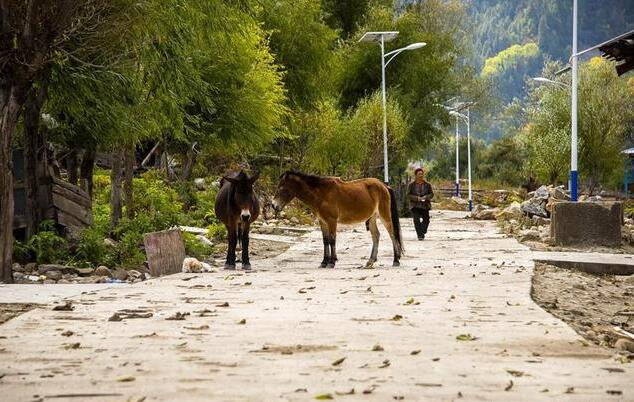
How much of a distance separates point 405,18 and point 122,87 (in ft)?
148

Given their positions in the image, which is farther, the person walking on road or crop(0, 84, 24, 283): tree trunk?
the person walking on road

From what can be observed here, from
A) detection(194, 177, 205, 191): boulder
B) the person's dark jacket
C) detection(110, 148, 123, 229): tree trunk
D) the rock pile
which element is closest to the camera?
the rock pile

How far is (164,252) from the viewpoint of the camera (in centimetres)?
1728

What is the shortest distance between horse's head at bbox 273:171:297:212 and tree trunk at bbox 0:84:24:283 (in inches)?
200

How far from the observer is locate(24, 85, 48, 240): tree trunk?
17.9 meters

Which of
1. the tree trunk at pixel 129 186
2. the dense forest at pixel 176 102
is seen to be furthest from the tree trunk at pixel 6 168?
the tree trunk at pixel 129 186

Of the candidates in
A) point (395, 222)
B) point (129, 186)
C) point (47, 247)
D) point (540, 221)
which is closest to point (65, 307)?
point (47, 247)

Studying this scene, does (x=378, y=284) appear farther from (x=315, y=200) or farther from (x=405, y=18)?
(x=405, y=18)

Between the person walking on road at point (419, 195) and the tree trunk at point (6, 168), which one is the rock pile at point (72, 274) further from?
the person walking on road at point (419, 195)

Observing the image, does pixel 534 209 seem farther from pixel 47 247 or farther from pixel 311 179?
pixel 47 247

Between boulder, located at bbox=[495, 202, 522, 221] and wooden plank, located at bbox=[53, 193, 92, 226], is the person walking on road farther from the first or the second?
boulder, located at bbox=[495, 202, 522, 221]

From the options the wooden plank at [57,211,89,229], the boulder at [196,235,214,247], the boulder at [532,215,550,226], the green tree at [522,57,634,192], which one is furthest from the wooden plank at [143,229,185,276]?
the green tree at [522,57,634,192]

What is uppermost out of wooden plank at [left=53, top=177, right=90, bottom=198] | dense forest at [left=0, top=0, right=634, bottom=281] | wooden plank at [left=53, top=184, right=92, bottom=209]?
dense forest at [left=0, top=0, right=634, bottom=281]

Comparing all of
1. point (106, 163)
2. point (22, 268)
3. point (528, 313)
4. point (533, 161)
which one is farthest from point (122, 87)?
point (533, 161)
